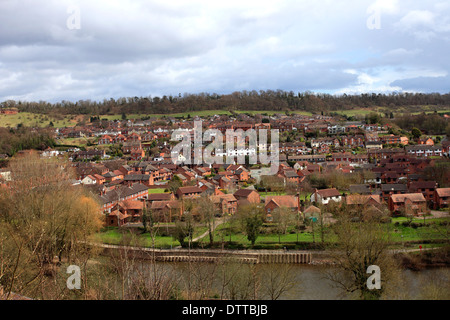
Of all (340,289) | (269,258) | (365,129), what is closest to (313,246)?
(269,258)

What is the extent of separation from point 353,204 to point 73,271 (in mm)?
11895

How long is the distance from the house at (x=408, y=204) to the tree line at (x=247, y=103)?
130 ft

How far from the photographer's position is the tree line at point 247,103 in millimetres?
55844

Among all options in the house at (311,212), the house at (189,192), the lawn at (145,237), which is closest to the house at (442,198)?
the house at (311,212)

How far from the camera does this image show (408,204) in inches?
627

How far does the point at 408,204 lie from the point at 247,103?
4218 centimetres

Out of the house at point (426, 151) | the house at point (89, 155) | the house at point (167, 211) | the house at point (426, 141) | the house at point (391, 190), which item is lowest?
the house at point (167, 211)

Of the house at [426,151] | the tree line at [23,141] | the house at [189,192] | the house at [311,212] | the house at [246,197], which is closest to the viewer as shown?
the house at [311,212]

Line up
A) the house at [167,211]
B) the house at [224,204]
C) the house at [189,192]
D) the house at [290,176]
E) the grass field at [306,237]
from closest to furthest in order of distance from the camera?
the grass field at [306,237]
the house at [167,211]
the house at [224,204]
the house at [189,192]
the house at [290,176]

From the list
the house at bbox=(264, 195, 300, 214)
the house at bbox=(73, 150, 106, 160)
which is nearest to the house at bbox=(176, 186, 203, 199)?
the house at bbox=(264, 195, 300, 214)

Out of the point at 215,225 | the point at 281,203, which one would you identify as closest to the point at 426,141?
the point at 281,203

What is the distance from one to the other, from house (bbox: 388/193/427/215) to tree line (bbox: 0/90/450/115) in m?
39.5

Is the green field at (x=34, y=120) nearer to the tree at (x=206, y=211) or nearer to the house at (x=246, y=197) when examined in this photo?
the house at (x=246, y=197)

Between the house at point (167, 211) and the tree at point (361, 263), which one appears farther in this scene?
the house at point (167, 211)
